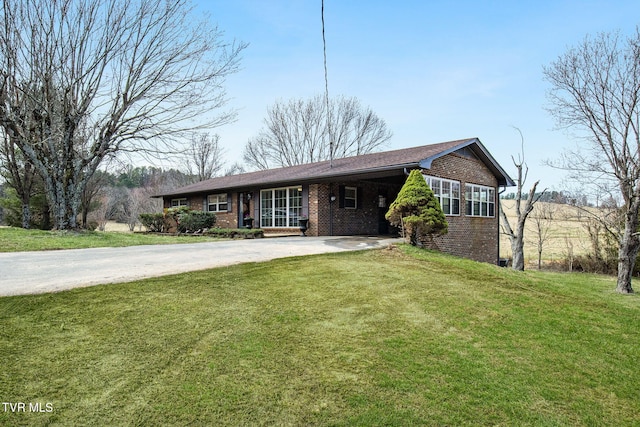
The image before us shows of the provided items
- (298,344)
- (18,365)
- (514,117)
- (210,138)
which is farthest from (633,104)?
(210,138)

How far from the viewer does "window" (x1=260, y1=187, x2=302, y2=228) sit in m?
15.3

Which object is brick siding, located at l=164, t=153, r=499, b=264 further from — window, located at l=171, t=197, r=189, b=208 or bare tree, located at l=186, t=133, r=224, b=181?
bare tree, located at l=186, t=133, r=224, b=181

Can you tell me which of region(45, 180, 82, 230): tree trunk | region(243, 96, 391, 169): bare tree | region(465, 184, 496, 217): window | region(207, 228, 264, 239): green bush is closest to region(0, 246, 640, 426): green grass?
region(207, 228, 264, 239): green bush

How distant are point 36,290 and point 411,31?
9353 mm

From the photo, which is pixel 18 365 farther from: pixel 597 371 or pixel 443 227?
pixel 443 227

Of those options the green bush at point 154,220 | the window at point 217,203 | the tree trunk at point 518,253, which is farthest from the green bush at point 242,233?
the tree trunk at point 518,253

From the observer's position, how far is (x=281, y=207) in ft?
52.6

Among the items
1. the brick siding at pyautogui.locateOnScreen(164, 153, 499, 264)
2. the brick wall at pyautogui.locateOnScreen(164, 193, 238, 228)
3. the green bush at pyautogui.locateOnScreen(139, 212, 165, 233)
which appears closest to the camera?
the brick siding at pyautogui.locateOnScreen(164, 153, 499, 264)

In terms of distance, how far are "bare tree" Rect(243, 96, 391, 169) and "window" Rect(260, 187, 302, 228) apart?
1827cm

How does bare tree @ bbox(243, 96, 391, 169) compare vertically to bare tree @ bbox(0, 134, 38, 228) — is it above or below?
above

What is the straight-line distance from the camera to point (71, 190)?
1408 centimetres

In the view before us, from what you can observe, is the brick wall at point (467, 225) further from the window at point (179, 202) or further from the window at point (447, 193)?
the window at point (179, 202)

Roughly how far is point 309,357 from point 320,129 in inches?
1288

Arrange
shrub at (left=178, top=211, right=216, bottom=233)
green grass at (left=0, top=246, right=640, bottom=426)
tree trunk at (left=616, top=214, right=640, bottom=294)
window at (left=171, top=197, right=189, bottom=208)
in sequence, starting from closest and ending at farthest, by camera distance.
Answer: green grass at (left=0, top=246, right=640, bottom=426)
tree trunk at (left=616, top=214, right=640, bottom=294)
shrub at (left=178, top=211, right=216, bottom=233)
window at (left=171, top=197, right=189, bottom=208)
